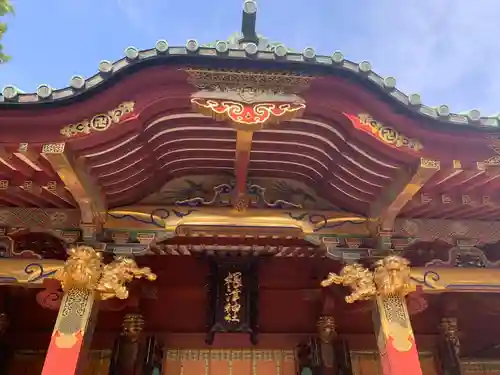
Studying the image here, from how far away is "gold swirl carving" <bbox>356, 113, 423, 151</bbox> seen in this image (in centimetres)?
457

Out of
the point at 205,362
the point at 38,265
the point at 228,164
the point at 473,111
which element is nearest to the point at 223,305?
the point at 205,362

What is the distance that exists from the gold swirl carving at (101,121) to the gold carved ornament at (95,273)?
1244 mm

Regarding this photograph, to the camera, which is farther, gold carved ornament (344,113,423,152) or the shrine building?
gold carved ornament (344,113,423,152)

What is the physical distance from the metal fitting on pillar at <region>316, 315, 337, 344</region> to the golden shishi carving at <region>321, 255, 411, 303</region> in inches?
73.1

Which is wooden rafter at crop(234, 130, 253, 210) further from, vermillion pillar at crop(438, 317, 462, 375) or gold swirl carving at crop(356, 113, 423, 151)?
vermillion pillar at crop(438, 317, 462, 375)

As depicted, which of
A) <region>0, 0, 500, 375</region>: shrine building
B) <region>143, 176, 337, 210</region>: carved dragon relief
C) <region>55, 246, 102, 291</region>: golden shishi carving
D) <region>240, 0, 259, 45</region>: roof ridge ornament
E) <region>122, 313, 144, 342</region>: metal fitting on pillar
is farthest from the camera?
<region>122, 313, 144, 342</region>: metal fitting on pillar

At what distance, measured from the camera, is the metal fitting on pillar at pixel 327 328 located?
6.74 meters

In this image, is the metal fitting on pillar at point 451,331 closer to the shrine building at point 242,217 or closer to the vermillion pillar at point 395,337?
the shrine building at point 242,217

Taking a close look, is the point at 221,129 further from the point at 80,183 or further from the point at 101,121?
the point at 80,183

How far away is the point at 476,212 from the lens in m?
5.58

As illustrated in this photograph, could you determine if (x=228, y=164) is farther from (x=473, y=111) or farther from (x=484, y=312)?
(x=484, y=312)

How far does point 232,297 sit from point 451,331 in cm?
332

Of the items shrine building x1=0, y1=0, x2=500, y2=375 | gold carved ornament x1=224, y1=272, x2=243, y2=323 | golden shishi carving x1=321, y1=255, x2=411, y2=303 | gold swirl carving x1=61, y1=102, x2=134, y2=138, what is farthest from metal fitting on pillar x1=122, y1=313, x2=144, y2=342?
gold swirl carving x1=61, y1=102, x2=134, y2=138

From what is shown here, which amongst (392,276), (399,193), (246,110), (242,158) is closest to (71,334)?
(242,158)
